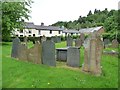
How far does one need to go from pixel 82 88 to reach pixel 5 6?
23.8 m

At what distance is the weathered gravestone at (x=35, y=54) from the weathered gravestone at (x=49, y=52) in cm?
39

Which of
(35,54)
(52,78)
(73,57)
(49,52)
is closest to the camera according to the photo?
(52,78)

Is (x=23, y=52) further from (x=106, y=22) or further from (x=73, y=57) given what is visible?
(x=106, y=22)

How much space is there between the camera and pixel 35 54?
44.4 feet

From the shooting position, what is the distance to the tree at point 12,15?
29.4m

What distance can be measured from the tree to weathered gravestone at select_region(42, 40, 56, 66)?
17552mm

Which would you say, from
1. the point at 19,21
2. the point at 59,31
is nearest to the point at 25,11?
the point at 19,21

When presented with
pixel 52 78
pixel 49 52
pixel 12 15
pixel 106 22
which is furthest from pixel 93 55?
pixel 106 22

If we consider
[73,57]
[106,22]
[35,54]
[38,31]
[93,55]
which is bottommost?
[73,57]

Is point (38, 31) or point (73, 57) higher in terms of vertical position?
point (38, 31)

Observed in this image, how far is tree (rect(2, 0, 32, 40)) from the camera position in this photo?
29403mm

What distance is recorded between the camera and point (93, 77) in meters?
10.1

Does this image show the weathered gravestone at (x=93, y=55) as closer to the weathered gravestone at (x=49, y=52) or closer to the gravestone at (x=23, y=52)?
the weathered gravestone at (x=49, y=52)

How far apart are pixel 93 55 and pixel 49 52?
3.01 metres
